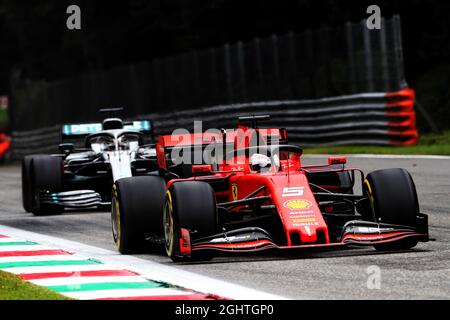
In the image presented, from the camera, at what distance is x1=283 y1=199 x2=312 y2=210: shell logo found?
10.6 m

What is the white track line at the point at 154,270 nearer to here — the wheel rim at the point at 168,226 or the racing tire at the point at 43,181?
the wheel rim at the point at 168,226

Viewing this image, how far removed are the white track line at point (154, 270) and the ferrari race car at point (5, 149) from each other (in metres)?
23.1

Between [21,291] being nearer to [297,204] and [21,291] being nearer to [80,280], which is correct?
[80,280]

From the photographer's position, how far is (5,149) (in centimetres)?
3675

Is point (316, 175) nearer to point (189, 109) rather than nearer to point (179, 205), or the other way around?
point (179, 205)


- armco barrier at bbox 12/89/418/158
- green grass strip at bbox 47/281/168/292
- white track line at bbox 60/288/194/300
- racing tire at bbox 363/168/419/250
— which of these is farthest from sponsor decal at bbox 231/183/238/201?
armco barrier at bbox 12/89/418/158

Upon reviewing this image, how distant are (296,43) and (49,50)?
37.2 m

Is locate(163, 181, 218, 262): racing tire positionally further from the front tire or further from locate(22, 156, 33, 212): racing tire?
locate(22, 156, 33, 212): racing tire

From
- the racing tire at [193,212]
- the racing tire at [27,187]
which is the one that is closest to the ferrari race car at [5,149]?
the racing tire at [27,187]

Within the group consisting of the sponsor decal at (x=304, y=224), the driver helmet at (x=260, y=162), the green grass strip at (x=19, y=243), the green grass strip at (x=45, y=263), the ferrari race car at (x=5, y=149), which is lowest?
the green grass strip at (x=45, y=263)

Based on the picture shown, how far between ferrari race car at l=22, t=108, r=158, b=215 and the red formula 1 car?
5010mm

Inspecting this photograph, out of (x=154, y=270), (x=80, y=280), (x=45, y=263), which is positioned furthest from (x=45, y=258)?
(x=80, y=280)

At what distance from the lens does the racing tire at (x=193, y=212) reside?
10.5 m

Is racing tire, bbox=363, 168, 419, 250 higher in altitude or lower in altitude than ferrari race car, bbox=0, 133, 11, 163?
lower
